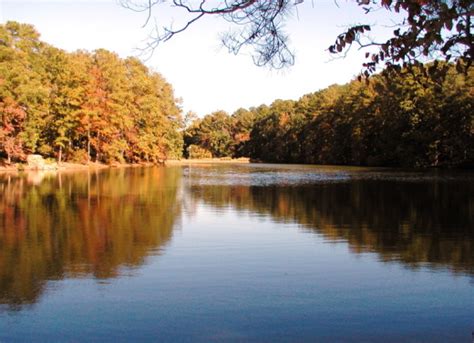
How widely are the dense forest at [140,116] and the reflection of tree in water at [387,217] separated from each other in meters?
11.0

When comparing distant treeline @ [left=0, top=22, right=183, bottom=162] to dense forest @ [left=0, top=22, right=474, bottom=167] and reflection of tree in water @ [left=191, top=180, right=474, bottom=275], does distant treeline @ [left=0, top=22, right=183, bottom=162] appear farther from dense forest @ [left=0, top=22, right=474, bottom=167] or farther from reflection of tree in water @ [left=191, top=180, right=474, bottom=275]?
reflection of tree in water @ [left=191, top=180, right=474, bottom=275]

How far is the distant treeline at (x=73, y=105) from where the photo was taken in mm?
34344

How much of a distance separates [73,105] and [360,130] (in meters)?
33.8

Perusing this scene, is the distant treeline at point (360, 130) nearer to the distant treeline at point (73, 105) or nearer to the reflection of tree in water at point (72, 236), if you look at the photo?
the reflection of tree in water at point (72, 236)

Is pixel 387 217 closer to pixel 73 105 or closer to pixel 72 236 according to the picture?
pixel 72 236

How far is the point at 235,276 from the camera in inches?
257

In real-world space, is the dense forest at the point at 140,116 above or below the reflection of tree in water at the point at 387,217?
above

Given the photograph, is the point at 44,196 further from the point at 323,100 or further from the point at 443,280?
the point at 323,100

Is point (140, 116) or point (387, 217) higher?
point (140, 116)

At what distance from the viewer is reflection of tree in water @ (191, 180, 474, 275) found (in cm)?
816

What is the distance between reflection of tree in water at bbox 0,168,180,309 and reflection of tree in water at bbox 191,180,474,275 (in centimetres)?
301

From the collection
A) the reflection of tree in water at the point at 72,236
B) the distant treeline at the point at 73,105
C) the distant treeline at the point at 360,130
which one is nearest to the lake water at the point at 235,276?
the reflection of tree in water at the point at 72,236

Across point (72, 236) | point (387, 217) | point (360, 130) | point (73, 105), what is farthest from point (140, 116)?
point (72, 236)

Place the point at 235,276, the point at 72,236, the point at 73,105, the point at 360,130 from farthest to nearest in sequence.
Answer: the point at 360,130 → the point at 73,105 → the point at 72,236 → the point at 235,276
